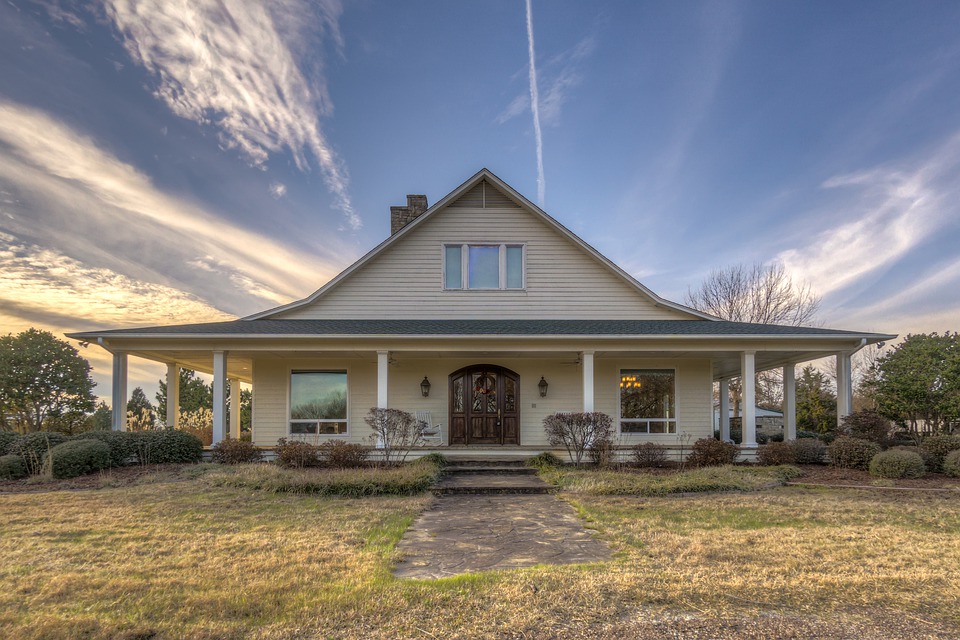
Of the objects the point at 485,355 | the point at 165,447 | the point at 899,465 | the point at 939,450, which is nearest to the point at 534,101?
the point at 485,355

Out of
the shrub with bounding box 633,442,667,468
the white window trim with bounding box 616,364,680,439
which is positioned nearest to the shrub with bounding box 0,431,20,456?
the shrub with bounding box 633,442,667,468

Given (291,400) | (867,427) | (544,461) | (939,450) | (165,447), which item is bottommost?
(544,461)

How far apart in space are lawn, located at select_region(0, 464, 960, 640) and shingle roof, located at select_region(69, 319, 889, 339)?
5.12 meters

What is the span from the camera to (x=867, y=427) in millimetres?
11711

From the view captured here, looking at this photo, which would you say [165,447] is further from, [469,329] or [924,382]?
[924,382]

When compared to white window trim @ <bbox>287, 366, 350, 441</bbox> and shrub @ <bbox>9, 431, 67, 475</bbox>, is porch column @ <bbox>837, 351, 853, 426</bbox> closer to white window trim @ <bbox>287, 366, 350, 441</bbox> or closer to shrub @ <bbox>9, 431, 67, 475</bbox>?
white window trim @ <bbox>287, 366, 350, 441</bbox>

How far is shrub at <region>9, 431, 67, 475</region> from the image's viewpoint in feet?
33.2

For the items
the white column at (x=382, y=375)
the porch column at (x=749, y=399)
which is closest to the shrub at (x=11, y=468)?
the white column at (x=382, y=375)

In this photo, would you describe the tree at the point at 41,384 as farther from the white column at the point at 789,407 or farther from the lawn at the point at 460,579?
the white column at the point at 789,407

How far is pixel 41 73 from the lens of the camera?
984 cm

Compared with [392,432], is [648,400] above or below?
above

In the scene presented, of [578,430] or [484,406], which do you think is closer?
[578,430]

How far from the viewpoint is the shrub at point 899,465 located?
9867mm

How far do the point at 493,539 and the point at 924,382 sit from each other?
1287 centimetres
